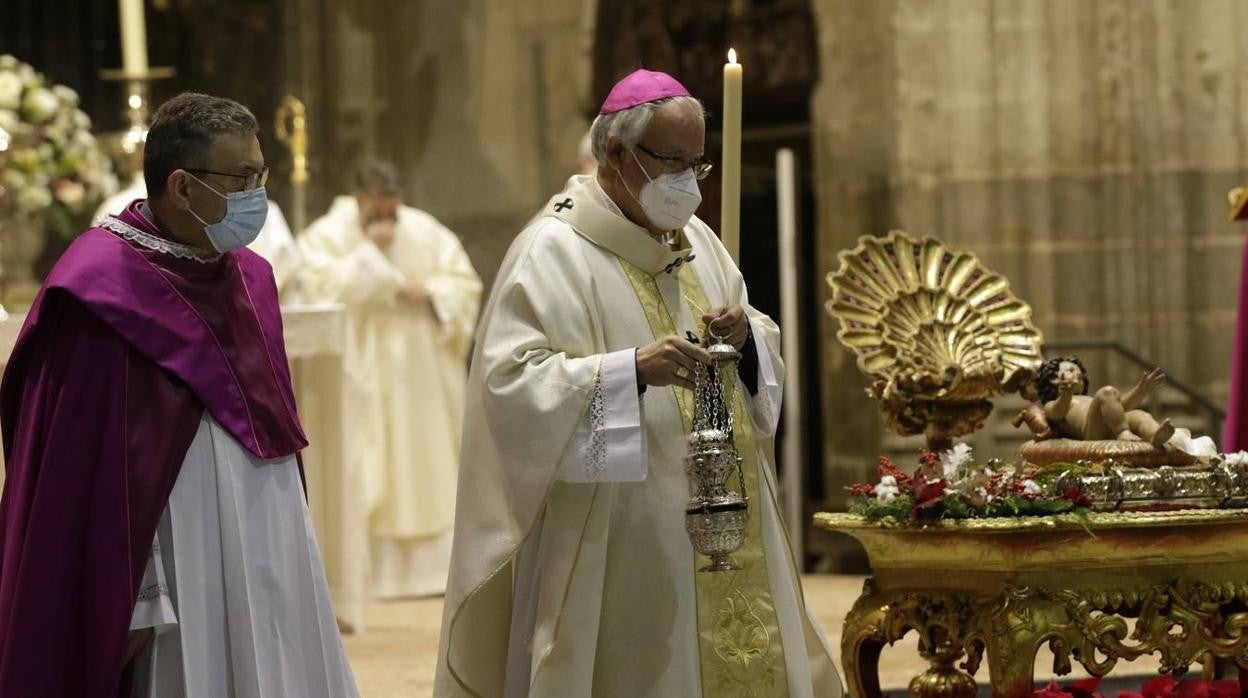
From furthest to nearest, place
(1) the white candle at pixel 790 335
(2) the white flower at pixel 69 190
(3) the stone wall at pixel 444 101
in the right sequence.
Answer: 1. (3) the stone wall at pixel 444 101
2. (1) the white candle at pixel 790 335
3. (2) the white flower at pixel 69 190

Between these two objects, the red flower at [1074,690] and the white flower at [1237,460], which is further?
the red flower at [1074,690]

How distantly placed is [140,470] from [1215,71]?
7496 millimetres

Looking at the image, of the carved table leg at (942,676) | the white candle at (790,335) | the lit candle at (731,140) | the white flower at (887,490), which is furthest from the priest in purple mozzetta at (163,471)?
the white candle at (790,335)

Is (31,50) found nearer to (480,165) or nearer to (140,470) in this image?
(480,165)

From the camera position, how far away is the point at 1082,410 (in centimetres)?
506

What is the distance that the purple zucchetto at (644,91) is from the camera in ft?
12.7

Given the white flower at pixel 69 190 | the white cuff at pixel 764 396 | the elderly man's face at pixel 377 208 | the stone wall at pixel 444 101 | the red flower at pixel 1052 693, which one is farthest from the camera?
the stone wall at pixel 444 101

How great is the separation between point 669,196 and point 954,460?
4.41 feet

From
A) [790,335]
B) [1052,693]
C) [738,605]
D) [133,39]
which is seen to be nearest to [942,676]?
[1052,693]

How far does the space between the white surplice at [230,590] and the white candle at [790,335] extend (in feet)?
19.5

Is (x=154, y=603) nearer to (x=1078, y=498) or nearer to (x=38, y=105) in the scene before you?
(x=1078, y=498)

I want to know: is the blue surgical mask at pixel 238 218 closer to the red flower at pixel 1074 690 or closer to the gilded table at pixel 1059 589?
the gilded table at pixel 1059 589

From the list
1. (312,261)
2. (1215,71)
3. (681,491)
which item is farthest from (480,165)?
(681,491)

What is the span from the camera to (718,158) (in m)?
12.0
